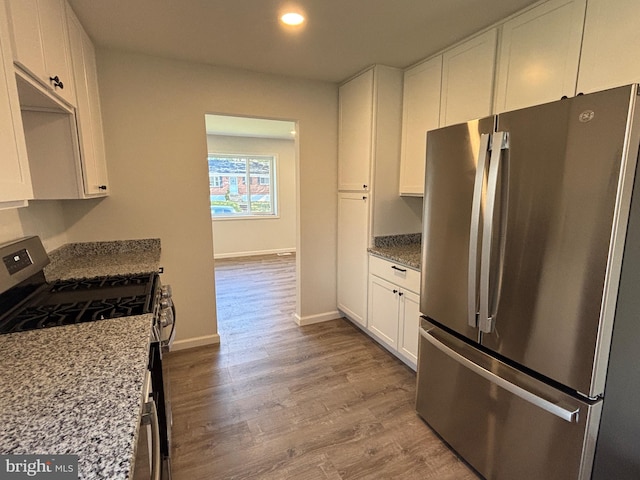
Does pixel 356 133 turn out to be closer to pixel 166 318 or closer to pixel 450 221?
pixel 450 221

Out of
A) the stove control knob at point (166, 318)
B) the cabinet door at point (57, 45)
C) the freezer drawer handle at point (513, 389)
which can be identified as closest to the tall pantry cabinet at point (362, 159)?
the freezer drawer handle at point (513, 389)

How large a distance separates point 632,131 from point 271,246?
6413mm

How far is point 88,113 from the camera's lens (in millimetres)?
2002

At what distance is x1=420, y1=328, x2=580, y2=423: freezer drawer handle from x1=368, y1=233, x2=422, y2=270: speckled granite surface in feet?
2.49

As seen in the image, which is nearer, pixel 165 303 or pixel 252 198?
pixel 165 303

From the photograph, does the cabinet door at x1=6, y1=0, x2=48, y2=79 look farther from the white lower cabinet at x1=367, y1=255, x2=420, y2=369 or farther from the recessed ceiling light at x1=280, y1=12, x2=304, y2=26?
the white lower cabinet at x1=367, y1=255, x2=420, y2=369

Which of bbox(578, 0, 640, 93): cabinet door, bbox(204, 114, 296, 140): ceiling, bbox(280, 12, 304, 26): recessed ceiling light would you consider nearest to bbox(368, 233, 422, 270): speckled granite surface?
bbox(578, 0, 640, 93): cabinet door

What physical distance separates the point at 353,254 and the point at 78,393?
8.28 ft

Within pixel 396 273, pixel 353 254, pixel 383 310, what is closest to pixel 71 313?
pixel 396 273

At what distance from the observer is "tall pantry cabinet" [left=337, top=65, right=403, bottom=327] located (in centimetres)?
272

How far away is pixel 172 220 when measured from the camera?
2.69 meters

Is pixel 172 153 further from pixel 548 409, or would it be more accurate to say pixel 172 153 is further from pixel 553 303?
pixel 548 409

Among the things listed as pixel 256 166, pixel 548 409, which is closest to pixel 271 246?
pixel 256 166

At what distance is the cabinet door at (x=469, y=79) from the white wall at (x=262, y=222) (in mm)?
4454
